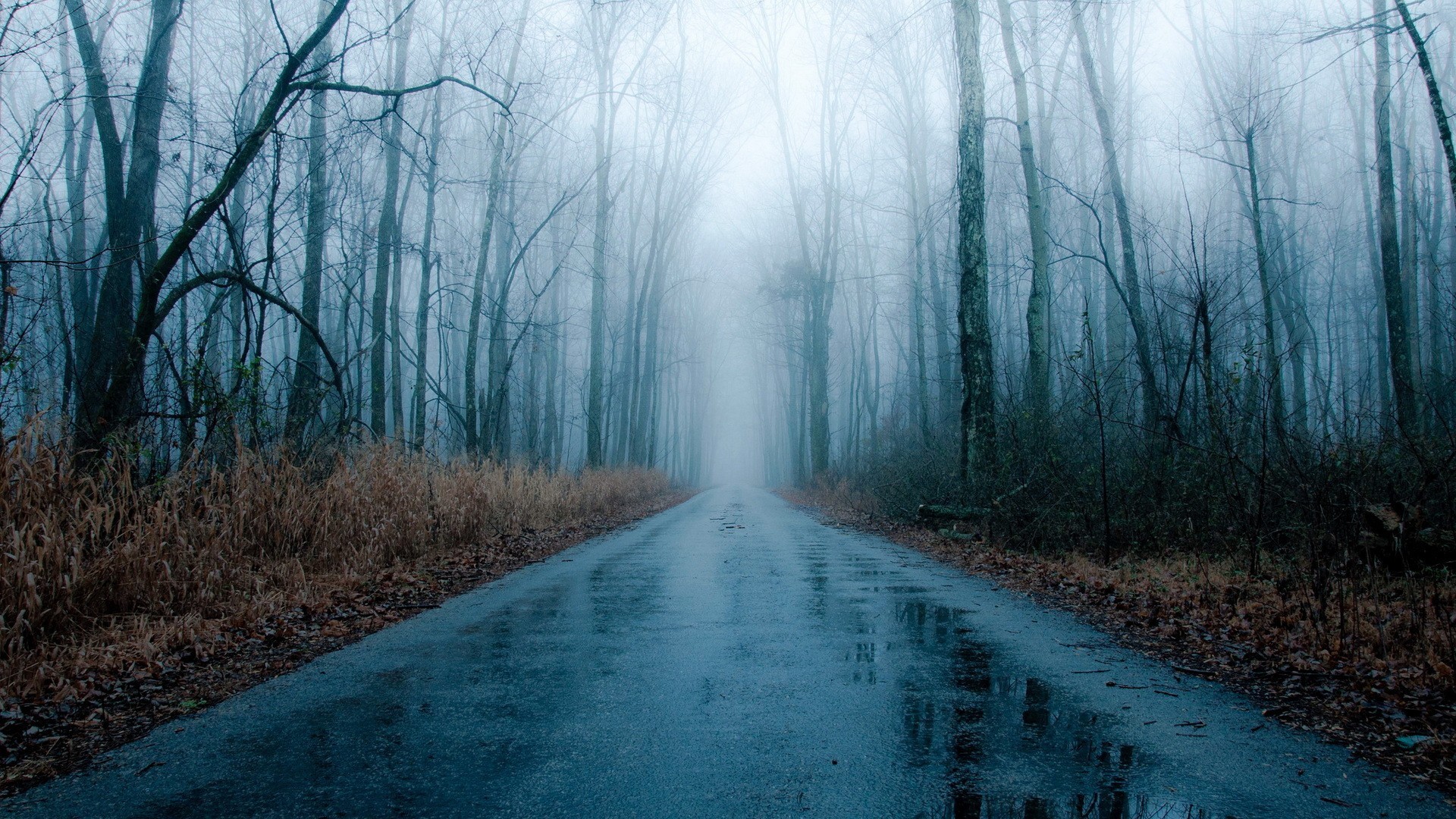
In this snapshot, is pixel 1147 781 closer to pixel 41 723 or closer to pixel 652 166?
pixel 41 723

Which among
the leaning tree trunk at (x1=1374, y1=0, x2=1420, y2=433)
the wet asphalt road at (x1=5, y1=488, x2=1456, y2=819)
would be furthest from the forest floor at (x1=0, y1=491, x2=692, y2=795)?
the leaning tree trunk at (x1=1374, y1=0, x2=1420, y2=433)

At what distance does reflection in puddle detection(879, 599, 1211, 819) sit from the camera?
2352mm

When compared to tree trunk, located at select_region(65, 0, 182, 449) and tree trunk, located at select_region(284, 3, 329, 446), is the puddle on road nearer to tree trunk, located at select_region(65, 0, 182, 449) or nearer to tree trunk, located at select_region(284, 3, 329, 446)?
tree trunk, located at select_region(65, 0, 182, 449)

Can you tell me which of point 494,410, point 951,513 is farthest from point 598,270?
point 951,513

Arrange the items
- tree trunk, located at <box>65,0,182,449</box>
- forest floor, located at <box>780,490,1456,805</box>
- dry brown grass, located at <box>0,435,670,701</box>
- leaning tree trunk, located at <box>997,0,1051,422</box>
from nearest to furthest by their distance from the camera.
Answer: forest floor, located at <box>780,490,1456,805</box> → dry brown grass, located at <box>0,435,670,701</box> → tree trunk, located at <box>65,0,182,449</box> → leaning tree trunk, located at <box>997,0,1051,422</box>

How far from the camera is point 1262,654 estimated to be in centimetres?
429

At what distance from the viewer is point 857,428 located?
3753 centimetres

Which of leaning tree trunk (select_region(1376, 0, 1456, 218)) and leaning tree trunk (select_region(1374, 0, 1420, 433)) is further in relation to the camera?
leaning tree trunk (select_region(1374, 0, 1420, 433))

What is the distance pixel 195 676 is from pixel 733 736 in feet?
10.1

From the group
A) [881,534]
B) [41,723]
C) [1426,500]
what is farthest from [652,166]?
[41,723]

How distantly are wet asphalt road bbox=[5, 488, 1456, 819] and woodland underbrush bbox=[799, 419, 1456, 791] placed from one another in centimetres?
50

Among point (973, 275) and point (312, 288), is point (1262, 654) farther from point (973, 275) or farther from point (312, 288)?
point (312, 288)

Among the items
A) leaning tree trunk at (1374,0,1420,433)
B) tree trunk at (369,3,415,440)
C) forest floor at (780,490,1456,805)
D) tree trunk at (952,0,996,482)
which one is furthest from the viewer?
tree trunk at (369,3,415,440)

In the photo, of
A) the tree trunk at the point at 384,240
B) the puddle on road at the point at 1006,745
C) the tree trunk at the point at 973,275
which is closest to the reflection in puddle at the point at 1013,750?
the puddle on road at the point at 1006,745
